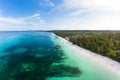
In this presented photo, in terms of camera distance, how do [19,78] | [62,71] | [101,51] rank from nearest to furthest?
[19,78], [62,71], [101,51]

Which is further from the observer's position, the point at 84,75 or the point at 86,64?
the point at 86,64

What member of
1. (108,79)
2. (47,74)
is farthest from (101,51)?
(47,74)

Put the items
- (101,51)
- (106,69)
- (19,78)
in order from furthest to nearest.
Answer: (101,51) < (106,69) < (19,78)

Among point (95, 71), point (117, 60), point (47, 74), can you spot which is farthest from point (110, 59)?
point (47, 74)

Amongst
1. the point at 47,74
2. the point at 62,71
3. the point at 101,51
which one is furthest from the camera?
the point at 101,51

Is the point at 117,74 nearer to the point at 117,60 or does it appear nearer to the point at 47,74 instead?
the point at 117,60

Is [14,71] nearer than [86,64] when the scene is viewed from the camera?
Yes

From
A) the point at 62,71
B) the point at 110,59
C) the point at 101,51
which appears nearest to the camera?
the point at 62,71

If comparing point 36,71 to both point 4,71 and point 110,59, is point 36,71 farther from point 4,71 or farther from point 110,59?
point 110,59

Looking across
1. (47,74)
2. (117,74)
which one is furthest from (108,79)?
(47,74)
